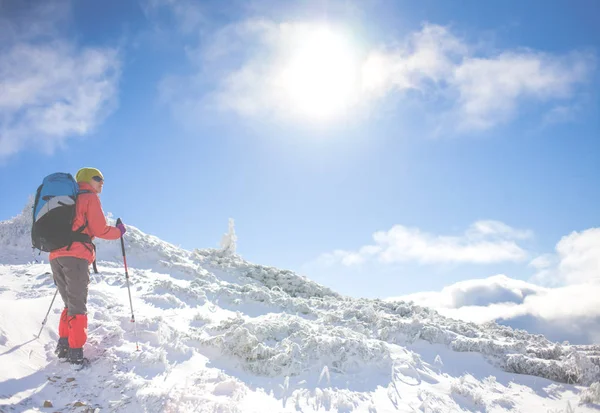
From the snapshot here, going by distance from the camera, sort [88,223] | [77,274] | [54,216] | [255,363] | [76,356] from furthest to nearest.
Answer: [255,363] < [88,223] < [77,274] < [76,356] < [54,216]

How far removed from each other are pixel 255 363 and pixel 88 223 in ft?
14.2

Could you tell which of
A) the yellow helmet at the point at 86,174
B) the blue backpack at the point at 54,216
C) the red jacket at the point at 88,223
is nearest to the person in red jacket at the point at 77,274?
the red jacket at the point at 88,223

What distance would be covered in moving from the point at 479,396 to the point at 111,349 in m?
7.19

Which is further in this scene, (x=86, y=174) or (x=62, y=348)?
(x=86, y=174)

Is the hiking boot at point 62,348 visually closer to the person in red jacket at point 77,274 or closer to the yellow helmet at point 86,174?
the person in red jacket at point 77,274

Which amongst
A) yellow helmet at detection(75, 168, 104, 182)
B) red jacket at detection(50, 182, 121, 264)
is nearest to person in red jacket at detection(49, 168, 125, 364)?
red jacket at detection(50, 182, 121, 264)

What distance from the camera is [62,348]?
19.5 ft

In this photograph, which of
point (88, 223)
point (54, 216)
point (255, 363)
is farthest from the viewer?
point (255, 363)

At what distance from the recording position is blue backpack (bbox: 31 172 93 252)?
5.63 meters

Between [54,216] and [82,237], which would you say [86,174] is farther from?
[82,237]

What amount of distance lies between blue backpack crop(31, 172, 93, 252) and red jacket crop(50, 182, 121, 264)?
0.09 metres

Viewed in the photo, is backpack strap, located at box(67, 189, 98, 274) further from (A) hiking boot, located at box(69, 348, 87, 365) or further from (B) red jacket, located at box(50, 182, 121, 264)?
(A) hiking boot, located at box(69, 348, 87, 365)

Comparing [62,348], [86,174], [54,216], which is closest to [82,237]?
[54,216]

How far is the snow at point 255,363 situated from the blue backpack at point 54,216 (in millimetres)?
1840
